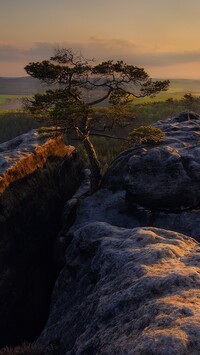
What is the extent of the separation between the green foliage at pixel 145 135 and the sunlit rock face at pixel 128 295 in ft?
26.2

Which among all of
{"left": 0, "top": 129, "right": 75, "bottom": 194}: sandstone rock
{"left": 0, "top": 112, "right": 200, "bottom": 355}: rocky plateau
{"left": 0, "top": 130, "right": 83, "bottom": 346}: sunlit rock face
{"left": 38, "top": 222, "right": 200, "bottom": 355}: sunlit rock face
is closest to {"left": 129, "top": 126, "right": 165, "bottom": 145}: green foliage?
{"left": 0, "top": 112, "right": 200, "bottom": 355}: rocky plateau

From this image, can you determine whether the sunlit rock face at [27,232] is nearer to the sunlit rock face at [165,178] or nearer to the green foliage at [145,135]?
the sunlit rock face at [165,178]

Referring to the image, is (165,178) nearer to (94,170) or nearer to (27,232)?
(94,170)

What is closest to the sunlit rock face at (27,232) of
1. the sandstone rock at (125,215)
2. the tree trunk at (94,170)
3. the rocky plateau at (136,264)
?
the rocky plateau at (136,264)

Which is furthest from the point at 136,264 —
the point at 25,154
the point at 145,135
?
the point at 25,154

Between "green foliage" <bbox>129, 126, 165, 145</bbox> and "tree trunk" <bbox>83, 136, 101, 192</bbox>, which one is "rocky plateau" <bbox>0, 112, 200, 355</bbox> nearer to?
"green foliage" <bbox>129, 126, 165, 145</bbox>

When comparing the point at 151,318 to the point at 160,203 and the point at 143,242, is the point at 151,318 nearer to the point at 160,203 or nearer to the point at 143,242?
the point at 143,242

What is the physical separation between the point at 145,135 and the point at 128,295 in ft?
45.2

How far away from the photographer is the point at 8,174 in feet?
63.6

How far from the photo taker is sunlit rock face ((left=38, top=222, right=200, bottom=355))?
21.7 ft

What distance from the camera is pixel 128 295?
8492 millimetres

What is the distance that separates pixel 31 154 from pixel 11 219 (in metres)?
4.53

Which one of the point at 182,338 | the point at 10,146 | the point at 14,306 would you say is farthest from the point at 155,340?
the point at 10,146

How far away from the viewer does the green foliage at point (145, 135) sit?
68.9ft
